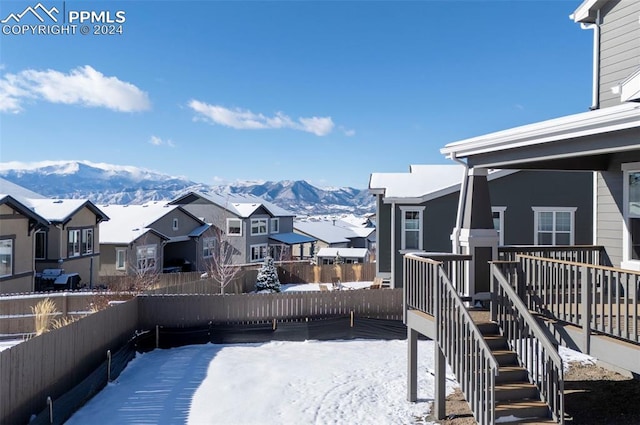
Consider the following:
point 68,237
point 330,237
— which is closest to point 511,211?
point 68,237

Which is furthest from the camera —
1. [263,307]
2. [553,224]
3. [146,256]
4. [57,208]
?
[146,256]

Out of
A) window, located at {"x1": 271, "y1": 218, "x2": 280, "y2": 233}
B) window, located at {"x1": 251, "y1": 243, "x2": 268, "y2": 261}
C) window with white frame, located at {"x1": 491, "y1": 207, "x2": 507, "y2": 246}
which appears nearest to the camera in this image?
window with white frame, located at {"x1": 491, "y1": 207, "x2": 507, "y2": 246}

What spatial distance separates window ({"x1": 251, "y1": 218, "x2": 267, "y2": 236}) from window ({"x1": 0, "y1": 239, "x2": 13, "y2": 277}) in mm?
20019

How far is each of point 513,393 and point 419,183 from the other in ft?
42.9

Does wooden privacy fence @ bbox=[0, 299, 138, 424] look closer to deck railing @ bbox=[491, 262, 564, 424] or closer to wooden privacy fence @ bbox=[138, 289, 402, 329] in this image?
wooden privacy fence @ bbox=[138, 289, 402, 329]

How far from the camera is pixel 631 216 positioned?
8641mm

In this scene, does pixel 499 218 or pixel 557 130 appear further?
pixel 499 218

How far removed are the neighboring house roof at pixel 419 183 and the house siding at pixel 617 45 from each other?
7.36 m

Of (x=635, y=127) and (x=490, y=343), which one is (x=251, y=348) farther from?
(x=635, y=127)

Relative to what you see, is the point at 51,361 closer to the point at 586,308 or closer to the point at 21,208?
the point at 586,308

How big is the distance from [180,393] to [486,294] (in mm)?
6170

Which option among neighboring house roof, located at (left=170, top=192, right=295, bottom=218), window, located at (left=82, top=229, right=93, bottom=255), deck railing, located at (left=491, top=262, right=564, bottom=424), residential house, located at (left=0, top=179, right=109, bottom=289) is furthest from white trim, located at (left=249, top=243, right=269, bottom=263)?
deck railing, located at (left=491, top=262, right=564, bottom=424)

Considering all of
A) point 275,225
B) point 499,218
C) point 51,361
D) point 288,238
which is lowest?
point 51,361

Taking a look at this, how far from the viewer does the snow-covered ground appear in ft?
25.8
